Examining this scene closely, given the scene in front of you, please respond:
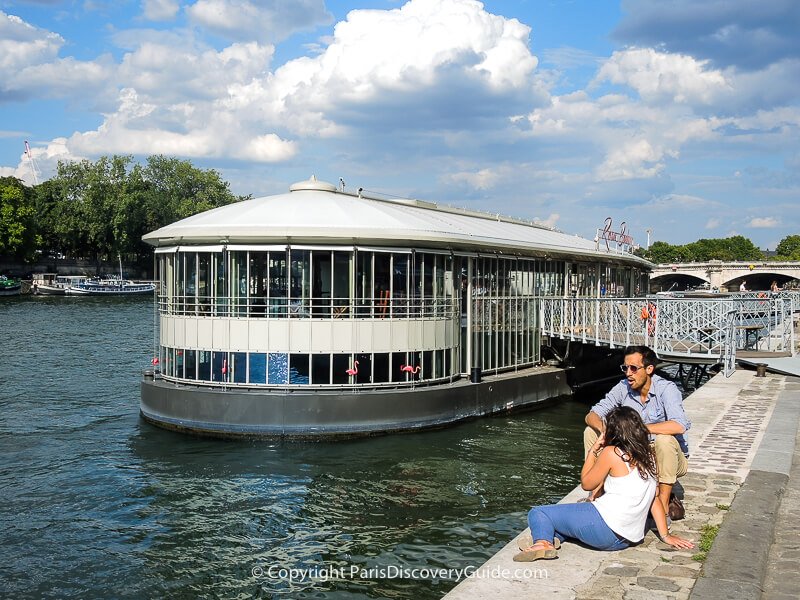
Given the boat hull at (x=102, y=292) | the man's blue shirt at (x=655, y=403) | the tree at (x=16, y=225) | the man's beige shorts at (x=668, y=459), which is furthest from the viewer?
the tree at (x=16, y=225)

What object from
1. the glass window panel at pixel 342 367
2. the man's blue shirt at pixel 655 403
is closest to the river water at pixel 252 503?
the glass window panel at pixel 342 367

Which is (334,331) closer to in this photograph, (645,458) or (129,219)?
(645,458)

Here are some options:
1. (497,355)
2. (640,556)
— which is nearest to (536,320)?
(497,355)

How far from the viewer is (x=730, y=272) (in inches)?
6181

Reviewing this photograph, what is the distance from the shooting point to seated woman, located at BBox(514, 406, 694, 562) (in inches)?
344

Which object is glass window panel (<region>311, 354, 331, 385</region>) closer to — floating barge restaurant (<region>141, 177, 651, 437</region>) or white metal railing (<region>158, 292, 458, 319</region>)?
floating barge restaurant (<region>141, 177, 651, 437</region>)

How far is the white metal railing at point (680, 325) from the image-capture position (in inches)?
952

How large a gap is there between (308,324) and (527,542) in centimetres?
1510

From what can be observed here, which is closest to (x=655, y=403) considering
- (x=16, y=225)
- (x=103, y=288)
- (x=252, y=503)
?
(x=252, y=503)

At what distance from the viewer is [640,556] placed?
29.5ft

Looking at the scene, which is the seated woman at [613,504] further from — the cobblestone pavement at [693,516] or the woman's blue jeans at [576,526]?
the cobblestone pavement at [693,516]

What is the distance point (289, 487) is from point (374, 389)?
6.07 metres

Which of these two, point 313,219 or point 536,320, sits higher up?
point 313,219

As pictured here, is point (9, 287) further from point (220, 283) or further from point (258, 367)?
point (258, 367)
